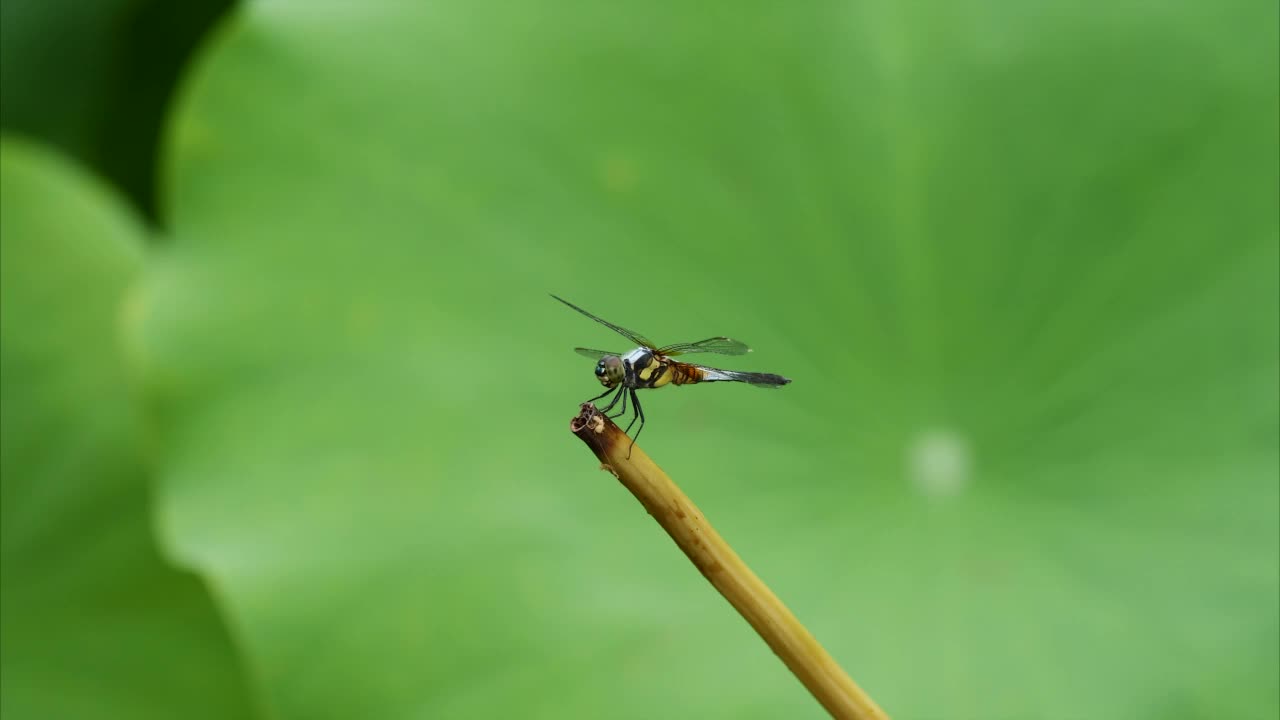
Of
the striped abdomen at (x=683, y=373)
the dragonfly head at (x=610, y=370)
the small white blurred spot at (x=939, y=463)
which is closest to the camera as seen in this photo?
the dragonfly head at (x=610, y=370)

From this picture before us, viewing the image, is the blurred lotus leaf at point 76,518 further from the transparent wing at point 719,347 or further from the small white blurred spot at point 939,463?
the small white blurred spot at point 939,463

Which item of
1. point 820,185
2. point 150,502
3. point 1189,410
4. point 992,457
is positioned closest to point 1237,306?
point 1189,410

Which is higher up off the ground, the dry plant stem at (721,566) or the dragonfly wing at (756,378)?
the dragonfly wing at (756,378)

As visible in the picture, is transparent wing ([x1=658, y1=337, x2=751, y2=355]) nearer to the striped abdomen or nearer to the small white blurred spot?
the striped abdomen

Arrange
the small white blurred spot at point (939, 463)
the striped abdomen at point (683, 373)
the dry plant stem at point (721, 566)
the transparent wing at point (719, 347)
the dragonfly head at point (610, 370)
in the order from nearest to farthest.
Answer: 1. the dry plant stem at point (721, 566)
2. the dragonfly head at point (610, 370)
3. the striped abdomen at point (683, 373)
4. the transparent wing at point (719, 347)
5. the small white blurred spot at point (939, 463)

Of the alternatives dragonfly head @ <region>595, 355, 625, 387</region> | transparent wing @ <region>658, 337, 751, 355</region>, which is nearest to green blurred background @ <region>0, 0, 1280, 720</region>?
transparent wing @ <region>658, 337, 751, 355</region>

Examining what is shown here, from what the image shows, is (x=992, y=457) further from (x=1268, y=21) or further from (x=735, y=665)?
(x=1268, y=21)

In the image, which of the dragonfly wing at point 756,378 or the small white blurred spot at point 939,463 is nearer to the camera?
the dragonfly wing at point 756,378

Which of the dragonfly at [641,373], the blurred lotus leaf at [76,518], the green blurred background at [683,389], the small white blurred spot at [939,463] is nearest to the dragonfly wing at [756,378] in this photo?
the dragonfly at [641,373]
